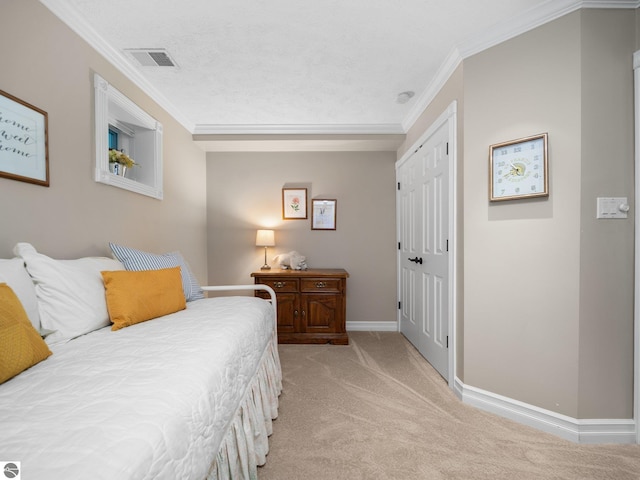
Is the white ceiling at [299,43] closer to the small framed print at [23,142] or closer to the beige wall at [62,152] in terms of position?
the beige wall at [62,152]

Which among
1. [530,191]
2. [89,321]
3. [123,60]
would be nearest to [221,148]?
[123,60]

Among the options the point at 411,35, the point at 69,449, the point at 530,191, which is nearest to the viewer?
the point at 69,449

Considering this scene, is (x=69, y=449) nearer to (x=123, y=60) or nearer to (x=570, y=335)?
(x=570, y=335)

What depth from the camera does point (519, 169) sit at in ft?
6.26

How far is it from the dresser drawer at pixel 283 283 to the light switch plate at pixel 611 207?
259 cm

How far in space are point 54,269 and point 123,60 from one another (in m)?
1.69

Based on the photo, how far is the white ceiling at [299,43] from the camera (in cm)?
179

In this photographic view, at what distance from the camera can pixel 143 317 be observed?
1637 mm

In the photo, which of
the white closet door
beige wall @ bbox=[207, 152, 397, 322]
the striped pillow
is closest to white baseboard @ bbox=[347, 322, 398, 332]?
beige wall @ bbox=[207, 152, 397, 322]

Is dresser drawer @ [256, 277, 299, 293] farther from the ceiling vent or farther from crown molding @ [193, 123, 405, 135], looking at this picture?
the ceiling vent

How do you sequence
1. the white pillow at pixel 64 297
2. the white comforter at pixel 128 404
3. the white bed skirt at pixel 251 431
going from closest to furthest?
the white comforter at pixel 128 404 < the white bed skirt at pixel 251 431 < the white pillow at pixel 64 297

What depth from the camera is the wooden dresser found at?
3.43 meters

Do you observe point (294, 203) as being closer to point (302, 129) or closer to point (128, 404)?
point (302, 129)

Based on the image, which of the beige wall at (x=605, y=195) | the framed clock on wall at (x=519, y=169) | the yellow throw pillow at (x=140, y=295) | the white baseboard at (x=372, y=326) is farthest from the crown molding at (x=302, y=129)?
the white baseboard at (x=372, y=326)
